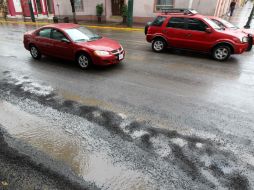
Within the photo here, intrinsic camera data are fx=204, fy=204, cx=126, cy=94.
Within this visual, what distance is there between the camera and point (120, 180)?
127 inches

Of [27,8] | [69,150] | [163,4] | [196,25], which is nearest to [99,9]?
[163,4]

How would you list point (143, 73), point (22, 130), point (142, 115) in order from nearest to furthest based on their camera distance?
point (22, 130) < point (142, 115) < point (143, 73)

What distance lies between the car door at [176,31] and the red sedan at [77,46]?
3.13 meters

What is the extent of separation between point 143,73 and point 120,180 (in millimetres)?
5032

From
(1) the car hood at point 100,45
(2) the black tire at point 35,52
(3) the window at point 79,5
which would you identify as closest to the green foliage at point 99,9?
(3) the window at point 79,5

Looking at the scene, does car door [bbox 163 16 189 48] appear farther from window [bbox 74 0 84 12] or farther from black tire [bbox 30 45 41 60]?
window [bbox 74 0 84 12]

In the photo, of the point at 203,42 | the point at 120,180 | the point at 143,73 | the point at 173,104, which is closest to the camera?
the point at 120,180

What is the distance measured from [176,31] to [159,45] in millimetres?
1173

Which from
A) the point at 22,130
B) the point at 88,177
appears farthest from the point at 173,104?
the point at 22,130

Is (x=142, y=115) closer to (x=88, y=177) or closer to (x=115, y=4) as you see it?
(x=88, y=177)

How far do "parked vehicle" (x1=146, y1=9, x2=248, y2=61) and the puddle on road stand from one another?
7.48 metres

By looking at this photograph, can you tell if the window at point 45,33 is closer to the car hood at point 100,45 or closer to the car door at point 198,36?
the car hood at point 100,45

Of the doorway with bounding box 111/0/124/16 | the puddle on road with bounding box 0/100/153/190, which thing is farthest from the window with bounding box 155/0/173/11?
the puddle on road with bounding box 0/100/153/190

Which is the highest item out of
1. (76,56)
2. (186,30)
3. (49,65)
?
(186,30)
